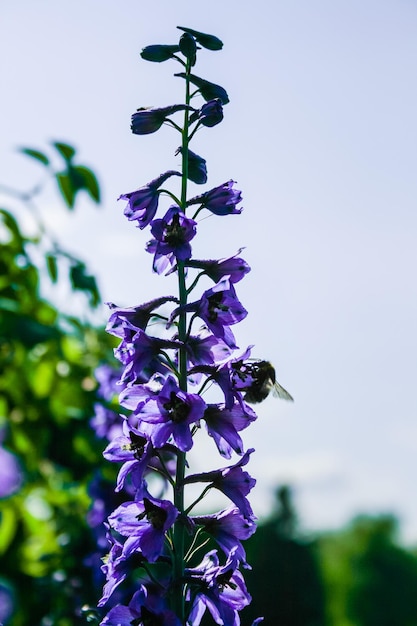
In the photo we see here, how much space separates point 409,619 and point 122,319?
217 feet

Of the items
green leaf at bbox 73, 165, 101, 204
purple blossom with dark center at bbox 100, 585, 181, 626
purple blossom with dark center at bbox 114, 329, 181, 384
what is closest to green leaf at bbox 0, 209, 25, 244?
green leaf at bbox 73, 165, 101, 204

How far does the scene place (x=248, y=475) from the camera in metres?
2.74

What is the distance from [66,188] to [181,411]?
2356 mm

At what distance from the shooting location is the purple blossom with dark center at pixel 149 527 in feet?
8.24

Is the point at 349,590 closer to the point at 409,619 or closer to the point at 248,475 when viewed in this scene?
the point at 409,619

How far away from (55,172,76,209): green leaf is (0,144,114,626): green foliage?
3.8 inches

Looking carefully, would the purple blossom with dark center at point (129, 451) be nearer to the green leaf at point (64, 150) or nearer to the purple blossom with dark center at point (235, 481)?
the purple blossom with dark center at point (235, 481)

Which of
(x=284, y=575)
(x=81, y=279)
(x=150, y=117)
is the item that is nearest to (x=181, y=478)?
(x=150, y=117)

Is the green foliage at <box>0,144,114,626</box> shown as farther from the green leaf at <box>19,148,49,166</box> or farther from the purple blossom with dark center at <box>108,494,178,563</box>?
the purple blossom with dark center at <box>108,494,178,563</box>

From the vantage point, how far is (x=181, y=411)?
2553 mm

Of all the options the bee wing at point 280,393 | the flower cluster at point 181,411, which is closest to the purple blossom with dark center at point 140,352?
the flower cluster at point 181,411

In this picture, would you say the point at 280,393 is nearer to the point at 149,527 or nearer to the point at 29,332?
the point at 29,332

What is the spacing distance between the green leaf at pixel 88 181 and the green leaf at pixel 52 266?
1.21 ft

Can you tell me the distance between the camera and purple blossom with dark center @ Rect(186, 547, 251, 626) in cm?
258
